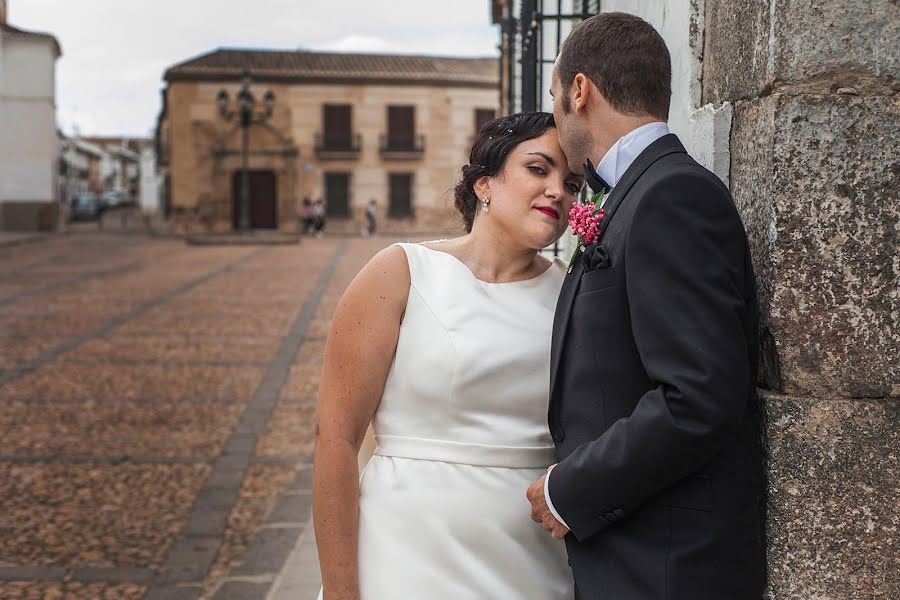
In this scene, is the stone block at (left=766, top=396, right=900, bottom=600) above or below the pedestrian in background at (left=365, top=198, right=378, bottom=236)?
above

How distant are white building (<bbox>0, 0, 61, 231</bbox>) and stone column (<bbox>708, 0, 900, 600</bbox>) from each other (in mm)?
32543

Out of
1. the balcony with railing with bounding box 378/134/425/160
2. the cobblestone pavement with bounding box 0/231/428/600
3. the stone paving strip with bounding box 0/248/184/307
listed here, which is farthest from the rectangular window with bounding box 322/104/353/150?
the cobblestone pavement with bounding box 0/231/428/600

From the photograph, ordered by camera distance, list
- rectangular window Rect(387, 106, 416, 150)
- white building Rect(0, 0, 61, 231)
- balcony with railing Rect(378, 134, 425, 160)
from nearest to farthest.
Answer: white building Rect(0, 0, 61, 231) < balcony with railing Rect(378, 134, 425, 160) < rectangular window Rect(387, 106, 416, 150)

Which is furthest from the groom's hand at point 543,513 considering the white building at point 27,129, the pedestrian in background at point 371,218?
the pedestrian in background at point 371,218

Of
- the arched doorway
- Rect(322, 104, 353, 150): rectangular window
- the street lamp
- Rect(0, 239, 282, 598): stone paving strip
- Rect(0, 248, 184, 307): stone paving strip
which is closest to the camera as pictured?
Rect(0, 239, 282, 598): stone paving strip

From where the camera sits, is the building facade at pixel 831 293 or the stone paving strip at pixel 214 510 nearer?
the building facade at pixel 831 293

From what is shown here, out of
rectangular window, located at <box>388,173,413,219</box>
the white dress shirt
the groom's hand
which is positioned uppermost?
the white dress shirt

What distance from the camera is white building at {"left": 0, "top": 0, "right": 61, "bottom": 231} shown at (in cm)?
3142

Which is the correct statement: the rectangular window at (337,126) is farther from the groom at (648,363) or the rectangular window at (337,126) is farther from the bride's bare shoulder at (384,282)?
the groom at (648,363)

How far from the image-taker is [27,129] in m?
31.9

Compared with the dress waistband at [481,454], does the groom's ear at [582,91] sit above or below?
above

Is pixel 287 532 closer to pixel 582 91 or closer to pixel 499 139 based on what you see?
pixel 499 139

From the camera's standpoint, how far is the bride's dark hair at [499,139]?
197cm

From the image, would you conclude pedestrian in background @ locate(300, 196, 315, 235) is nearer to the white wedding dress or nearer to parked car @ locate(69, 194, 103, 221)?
parked car @ locate(69, 194, 103, 221)
